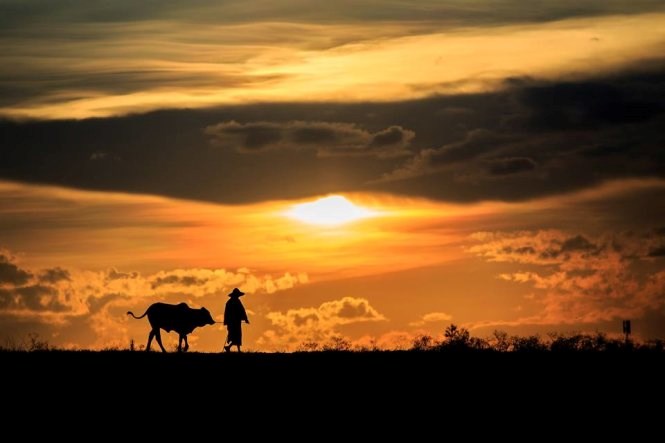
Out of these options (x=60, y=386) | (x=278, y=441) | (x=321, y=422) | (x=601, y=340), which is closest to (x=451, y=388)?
(x=321, y=422)

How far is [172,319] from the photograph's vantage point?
49.8m

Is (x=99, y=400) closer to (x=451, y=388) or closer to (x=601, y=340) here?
(x=451, y=388)

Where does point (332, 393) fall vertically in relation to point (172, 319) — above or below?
below

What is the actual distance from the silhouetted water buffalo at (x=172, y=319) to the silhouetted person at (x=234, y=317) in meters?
2.01

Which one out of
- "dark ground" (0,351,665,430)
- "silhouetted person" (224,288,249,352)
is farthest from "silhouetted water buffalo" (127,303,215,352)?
"dark ground" (0,351,665,430)

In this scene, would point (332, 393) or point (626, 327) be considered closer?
point (332, 393)

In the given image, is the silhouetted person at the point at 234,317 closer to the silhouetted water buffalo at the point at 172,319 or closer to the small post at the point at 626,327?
the silhouetted water buffalo at the point at 172,319

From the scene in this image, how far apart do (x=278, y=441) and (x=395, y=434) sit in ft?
8.81

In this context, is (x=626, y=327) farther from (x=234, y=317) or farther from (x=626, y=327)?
(x=234, y=317)

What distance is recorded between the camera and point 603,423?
98.8 feet

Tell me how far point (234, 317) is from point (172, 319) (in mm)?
3302

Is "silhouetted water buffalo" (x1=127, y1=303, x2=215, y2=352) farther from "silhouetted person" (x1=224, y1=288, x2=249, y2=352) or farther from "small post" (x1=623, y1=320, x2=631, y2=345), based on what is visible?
"small post" (x1=623, y1=320, x2=631, y2=345)

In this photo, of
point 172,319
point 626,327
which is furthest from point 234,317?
point 626,327

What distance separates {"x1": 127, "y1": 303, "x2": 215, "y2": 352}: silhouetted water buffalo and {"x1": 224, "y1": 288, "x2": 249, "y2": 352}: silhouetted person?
201 cm
